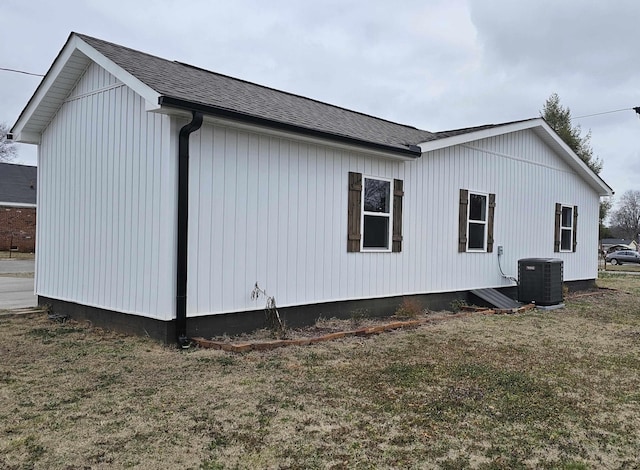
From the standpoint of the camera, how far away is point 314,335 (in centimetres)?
643

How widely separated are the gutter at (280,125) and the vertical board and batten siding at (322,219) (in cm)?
29

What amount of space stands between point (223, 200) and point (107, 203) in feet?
5.30

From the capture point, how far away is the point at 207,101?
5.68 metres

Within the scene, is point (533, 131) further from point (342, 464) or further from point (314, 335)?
point (342, 464)

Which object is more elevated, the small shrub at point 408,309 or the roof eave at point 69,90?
the roof eave at point 69,90

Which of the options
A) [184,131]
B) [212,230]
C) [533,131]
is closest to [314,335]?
[212,230]

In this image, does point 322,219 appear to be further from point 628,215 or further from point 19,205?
point 628,215

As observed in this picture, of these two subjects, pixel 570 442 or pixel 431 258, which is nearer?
pixel 570 442

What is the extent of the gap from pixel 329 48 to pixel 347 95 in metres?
8.86

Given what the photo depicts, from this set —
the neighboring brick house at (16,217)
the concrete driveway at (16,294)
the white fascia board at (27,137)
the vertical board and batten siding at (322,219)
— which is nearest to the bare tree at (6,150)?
the neighboring brick house at (16,217)

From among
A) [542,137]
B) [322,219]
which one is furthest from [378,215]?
[542,137]

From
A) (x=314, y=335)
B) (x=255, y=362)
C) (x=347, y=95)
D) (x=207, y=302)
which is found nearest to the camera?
(x=255, y=362)

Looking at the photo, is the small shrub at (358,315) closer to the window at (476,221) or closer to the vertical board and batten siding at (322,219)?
the vertical board and batten siding at (322,219)

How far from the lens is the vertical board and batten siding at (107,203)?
5.71 meters
